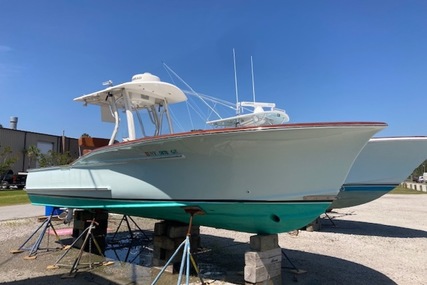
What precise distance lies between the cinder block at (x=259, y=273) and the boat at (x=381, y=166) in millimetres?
5746

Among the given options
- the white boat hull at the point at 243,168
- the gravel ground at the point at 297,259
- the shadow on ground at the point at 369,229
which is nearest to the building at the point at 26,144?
the gravel ground at the point at 297,259

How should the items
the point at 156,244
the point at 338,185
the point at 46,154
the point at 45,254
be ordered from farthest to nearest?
the point at 46,154 < the point at 45,254 < the point at 156,244 < the point at 338,185

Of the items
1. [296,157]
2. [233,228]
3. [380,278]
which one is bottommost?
[380,278]

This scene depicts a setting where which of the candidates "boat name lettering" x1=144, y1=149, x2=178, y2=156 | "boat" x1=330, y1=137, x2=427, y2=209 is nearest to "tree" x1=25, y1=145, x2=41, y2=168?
"boat" x1=330, y1=137, x2=427, y2=209

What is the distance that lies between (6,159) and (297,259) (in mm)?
32956

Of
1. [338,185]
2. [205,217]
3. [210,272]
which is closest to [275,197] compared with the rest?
[338,185]

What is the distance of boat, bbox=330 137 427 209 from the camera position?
902cm

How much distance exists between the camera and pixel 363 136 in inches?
172

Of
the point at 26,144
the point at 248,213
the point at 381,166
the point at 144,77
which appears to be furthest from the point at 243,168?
the point at 26,144

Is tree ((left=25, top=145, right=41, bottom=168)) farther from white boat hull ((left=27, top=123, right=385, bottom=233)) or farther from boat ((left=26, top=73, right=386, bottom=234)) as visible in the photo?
white boat hull ((left=27, top=123, right=385, bottom=233))

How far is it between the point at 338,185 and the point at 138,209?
10.9ft

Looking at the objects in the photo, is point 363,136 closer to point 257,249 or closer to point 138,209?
point 257,249

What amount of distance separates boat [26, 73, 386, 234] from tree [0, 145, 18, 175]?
95.4ft

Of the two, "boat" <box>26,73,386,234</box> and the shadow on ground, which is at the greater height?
"boat" <box>26,73,386,234</box>
